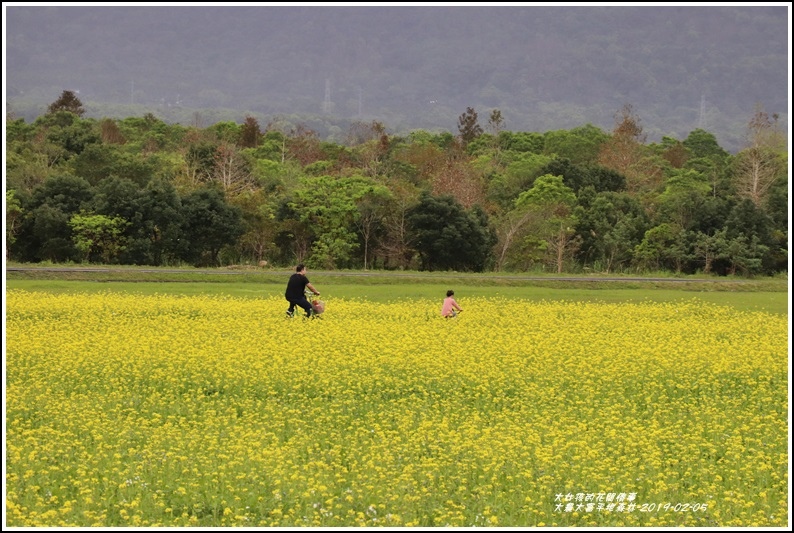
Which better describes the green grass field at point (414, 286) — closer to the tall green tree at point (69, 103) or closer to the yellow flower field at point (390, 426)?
the yellow flower field at point (390, 426)

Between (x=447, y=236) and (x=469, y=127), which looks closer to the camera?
(x=447, y=236)

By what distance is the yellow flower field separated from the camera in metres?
8.55

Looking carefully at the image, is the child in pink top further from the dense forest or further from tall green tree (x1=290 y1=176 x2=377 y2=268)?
tall green tree (x1=290 y1=176 x2=377 y2=268)

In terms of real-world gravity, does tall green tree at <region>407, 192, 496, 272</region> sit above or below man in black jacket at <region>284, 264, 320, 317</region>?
above

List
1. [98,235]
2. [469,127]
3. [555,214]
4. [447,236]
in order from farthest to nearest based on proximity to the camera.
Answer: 1. [469,127]
2. [555,214]
3. [447,236]
4. [98,235]

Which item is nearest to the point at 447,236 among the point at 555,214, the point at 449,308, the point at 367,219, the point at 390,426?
the point at 367,219

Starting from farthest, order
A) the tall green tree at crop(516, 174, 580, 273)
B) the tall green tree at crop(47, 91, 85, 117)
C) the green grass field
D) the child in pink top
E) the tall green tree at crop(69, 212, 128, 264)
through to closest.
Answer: the tall green tree at crop(47, 91, 85, 117) → the tall green tree at crop(516, 174, 580, 273) → the tall green tree at crop(69, 212, 128, 264) → the green grass field → the child in pink top

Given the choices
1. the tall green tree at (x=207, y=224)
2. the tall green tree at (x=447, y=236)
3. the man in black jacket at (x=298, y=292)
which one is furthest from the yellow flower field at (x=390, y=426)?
the tall green tree at (x=207, y=224)

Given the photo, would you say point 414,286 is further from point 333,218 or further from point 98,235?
point 98,235

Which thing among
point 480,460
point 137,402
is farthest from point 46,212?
point 480,460

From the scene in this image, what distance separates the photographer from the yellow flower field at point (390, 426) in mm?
8547

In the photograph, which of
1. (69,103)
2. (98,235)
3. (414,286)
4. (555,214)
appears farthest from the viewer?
(69,103)

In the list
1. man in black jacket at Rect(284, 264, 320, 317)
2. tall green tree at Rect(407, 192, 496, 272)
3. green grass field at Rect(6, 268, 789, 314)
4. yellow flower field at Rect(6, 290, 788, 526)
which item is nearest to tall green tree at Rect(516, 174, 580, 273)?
tall green tree at Rect(407, 192, 496, 272)

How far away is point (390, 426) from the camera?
37.2 feet
